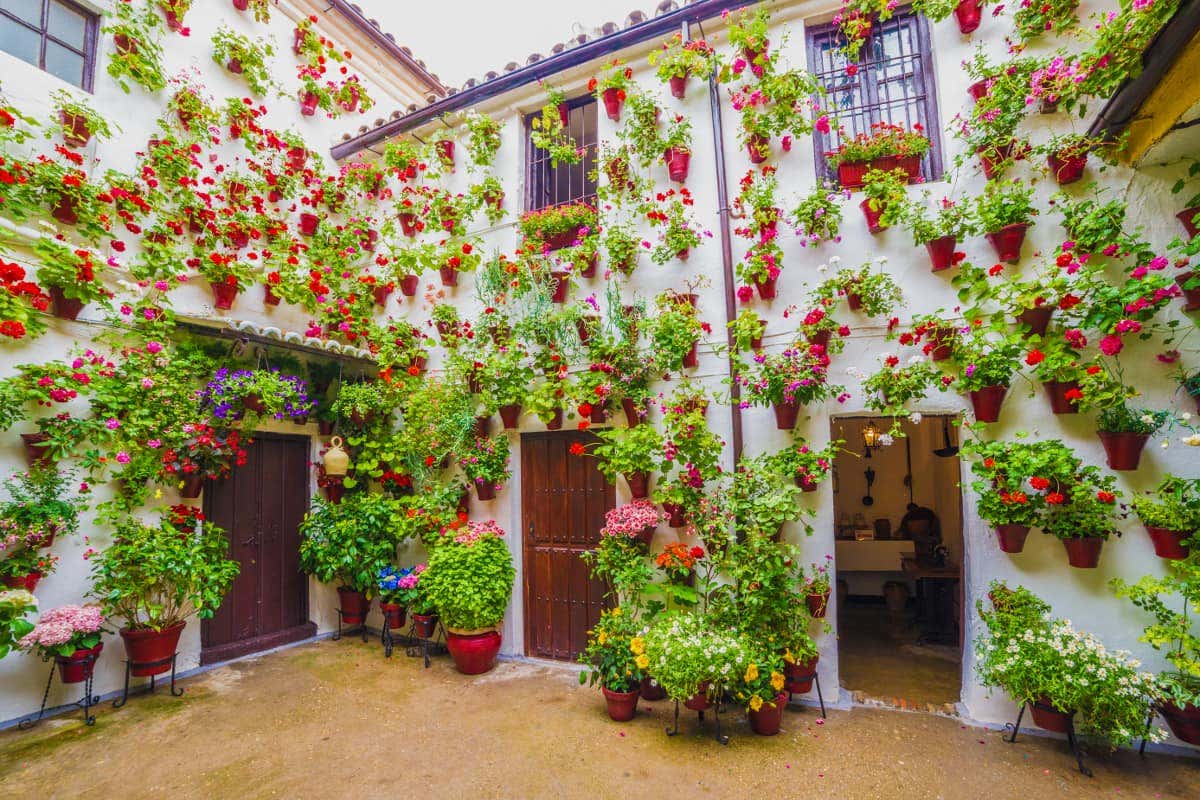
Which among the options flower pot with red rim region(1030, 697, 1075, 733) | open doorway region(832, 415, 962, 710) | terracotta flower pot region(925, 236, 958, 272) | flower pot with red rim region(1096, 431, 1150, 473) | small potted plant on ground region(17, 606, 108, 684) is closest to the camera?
flower pot with red rim region(1030, 697, 1075, 733)

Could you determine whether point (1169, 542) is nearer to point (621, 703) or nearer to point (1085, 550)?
point (1085, 550)

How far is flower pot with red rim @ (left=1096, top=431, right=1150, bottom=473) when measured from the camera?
356 cm

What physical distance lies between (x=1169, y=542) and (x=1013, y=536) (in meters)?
0.83

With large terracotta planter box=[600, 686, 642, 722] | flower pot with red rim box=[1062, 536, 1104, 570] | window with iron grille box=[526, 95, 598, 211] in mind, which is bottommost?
large terracotta planter box=[600, 686, 642, 722]

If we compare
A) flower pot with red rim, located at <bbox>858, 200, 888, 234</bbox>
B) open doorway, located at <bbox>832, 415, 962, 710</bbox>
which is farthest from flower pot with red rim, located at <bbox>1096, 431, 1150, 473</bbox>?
flower pot with red rim, located at <bbox>858, 200, 888, 234</bbox>

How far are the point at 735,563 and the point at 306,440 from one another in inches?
200

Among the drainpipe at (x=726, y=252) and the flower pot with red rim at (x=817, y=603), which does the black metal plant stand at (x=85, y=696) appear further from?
the flower pot with red rim at (x=817, y=603)

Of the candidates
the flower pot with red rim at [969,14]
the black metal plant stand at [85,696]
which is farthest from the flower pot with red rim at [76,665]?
the flower pot with red rim at [969,14]

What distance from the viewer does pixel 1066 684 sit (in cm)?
329

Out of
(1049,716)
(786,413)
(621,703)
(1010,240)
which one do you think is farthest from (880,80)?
(621,703)

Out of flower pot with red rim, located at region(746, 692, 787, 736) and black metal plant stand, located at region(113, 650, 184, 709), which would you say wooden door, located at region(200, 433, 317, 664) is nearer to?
black metal plant stand, located at region(113, 650, 184, 709)

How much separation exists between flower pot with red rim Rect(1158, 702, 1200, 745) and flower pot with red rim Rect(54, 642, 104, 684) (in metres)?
7.40

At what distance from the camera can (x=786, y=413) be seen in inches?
174

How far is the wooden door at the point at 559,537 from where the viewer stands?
5.26m
